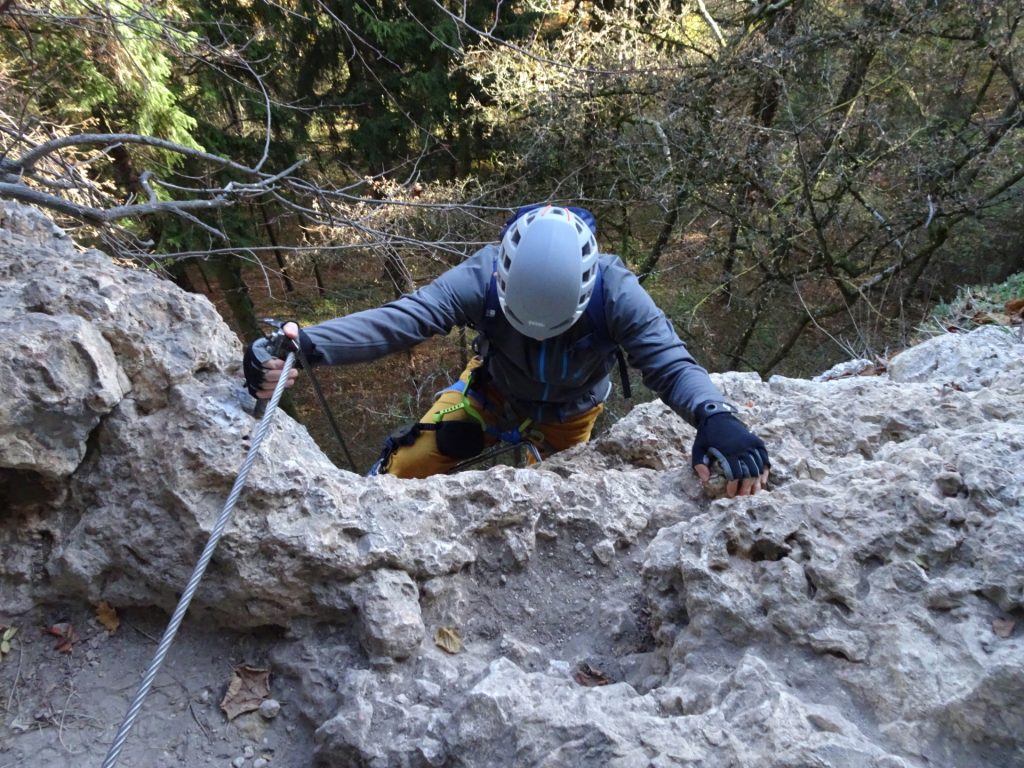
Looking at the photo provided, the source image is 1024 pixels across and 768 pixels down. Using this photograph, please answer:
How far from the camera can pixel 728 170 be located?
727 centimetres

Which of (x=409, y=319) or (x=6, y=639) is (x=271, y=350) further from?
(x=6, y=639)

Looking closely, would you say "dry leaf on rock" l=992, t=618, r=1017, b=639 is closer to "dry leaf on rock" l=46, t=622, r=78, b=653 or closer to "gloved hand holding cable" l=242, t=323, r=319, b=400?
"gloved hand holding cable" l=242, t=323, r=319, b=400

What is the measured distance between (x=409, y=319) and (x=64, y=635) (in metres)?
1.59

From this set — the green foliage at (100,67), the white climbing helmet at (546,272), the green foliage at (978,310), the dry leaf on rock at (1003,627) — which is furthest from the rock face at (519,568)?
the green foliage at (100,67)

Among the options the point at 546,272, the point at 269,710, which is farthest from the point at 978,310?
the point at 269,710

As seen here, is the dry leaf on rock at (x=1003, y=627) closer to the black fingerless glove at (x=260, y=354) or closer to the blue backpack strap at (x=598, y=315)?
the blue backpack strap at (x=598, y=315)

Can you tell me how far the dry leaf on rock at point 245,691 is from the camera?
1.88 meters

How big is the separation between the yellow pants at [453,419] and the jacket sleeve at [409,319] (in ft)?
2.41

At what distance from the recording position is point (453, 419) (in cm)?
370

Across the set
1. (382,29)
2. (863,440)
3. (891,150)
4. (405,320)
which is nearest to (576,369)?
(405,320)

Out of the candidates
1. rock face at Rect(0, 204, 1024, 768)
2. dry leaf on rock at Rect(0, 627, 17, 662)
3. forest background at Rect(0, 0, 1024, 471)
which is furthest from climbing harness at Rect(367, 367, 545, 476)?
forest background at Rect(0, 0, 1024, 471)

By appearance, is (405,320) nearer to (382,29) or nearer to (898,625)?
(898,625)

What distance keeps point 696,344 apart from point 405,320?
6.74 m

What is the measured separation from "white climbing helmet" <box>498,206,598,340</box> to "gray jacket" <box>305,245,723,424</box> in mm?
183
